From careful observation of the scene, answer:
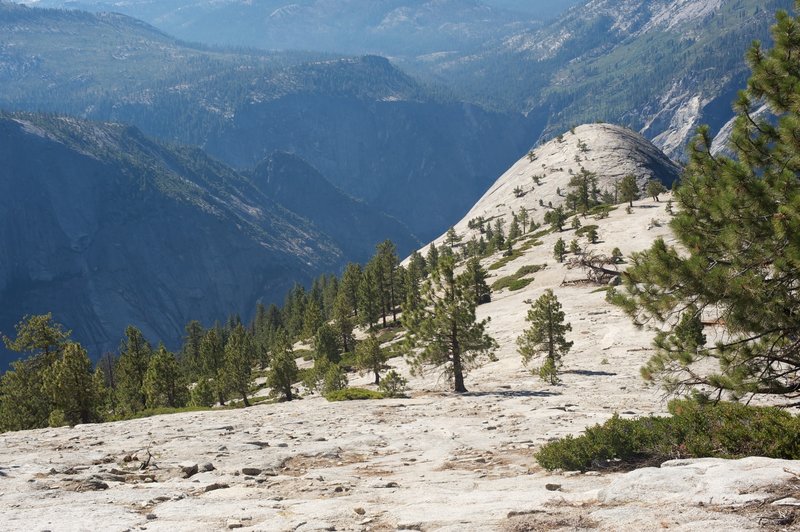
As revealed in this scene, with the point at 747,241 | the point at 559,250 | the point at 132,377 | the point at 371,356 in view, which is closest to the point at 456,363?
the point at 371,356

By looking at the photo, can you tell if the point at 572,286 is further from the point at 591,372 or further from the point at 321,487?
the point at 321,487

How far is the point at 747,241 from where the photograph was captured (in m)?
13.2

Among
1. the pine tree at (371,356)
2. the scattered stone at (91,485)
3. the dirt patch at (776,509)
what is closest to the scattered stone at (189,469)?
the scattered stone at (91,485)

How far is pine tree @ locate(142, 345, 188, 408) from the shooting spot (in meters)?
53.2

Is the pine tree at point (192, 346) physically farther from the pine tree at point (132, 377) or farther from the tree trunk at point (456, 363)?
the tree trunk at point (456, 363)

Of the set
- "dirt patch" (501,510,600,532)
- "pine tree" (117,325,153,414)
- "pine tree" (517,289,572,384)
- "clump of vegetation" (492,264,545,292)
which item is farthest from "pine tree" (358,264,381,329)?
"dirt patch" (501,510,600,532)

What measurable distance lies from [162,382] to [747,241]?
165ft

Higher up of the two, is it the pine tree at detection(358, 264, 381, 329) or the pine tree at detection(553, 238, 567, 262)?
the pine tree at detection(553, 238, 567, 262)

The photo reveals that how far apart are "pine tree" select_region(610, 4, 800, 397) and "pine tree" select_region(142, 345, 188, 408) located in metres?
47.4

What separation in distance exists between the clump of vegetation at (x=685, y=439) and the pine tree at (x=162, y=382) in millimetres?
45395

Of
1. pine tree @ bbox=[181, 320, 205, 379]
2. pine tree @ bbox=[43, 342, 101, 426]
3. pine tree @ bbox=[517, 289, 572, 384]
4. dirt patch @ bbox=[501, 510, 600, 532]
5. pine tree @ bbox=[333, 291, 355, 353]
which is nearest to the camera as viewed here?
dirt patch @ bbox=[501, 510, 600, 532]

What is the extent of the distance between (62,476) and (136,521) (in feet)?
19.7

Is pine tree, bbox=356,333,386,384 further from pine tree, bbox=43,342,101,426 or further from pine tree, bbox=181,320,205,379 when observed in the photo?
pine tree, bbox=181,320,205,379

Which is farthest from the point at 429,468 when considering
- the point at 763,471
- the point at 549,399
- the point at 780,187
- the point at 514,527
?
the point at 549,399
